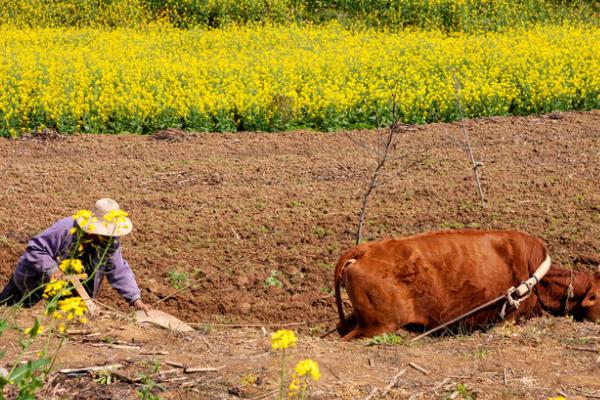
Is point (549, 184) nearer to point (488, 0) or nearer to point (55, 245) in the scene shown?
point (55, 245)

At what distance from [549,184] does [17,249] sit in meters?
5.62

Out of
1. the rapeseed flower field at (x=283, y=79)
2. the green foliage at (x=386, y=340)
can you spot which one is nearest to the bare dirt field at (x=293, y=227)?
the green foliage at (x=386, y=340)

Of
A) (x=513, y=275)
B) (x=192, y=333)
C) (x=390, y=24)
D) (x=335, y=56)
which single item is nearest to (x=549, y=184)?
(x=513, y=275)

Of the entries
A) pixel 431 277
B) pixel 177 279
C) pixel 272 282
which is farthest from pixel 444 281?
pixel 177 279

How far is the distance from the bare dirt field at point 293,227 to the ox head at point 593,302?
0.36 meters

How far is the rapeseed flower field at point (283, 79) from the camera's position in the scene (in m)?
14.7

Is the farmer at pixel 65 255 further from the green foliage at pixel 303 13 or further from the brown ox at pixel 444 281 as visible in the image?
the green foliage at pixel 303 13

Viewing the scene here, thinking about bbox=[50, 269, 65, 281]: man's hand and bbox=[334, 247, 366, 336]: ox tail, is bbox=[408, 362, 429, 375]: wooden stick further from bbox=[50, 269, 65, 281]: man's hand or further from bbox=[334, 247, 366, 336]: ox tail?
bbox=[50, 269, 65, 281]: man's hand

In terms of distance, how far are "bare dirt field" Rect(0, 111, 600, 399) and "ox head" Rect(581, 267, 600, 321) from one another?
365mm

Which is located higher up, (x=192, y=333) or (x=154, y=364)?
(x=154, y=364)

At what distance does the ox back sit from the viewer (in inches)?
271

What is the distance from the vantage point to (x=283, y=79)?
16.4 metres

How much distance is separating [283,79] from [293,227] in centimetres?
713

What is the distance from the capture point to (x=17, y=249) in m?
9.10
